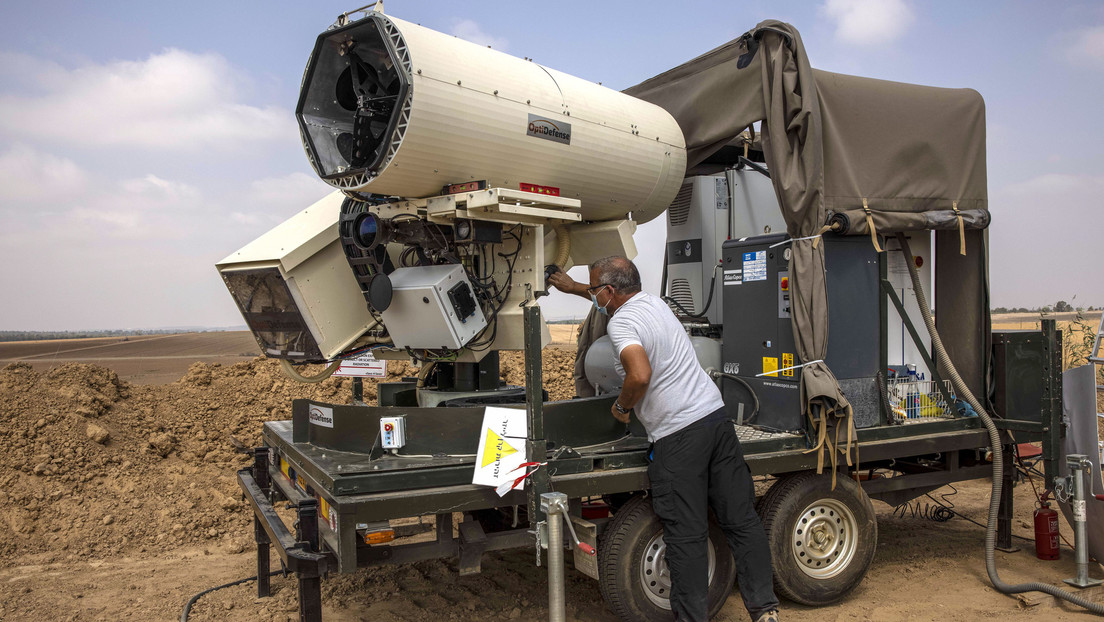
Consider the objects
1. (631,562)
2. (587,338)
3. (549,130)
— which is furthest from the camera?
(587,338)

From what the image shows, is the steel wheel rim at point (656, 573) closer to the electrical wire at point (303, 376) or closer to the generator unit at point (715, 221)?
the generator unit at point (715, 221)

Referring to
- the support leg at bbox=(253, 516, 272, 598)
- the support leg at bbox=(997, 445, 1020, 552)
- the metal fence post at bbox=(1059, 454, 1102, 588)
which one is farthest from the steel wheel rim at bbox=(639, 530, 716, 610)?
the support leg at bbox=(997, 445, 1020, 552)

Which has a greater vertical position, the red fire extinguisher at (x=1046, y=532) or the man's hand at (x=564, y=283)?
the man's hand at (x=564, y=283)

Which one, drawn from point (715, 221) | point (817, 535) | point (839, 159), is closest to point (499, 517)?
point (817, 535)

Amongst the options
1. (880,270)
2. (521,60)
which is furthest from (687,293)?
(521,60)

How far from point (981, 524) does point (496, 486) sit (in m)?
5.33

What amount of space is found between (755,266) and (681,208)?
1.26 m

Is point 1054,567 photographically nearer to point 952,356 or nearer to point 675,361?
point 952,356

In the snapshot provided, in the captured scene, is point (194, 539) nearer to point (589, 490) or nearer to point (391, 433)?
point (391, 433)

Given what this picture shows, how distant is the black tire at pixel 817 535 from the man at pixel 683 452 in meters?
0.48

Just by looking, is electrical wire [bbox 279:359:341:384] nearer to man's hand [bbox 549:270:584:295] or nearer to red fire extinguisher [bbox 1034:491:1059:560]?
man's hand [bbox 549:270:584:295]

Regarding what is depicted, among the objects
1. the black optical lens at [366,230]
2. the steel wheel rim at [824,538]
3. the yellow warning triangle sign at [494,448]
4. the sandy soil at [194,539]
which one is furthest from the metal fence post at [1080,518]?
the black optical lens at [366,230]

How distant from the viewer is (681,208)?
615 centimetres

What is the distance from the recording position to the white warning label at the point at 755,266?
4.98 m
